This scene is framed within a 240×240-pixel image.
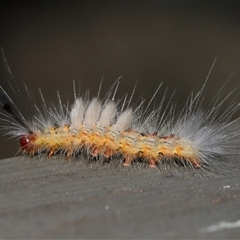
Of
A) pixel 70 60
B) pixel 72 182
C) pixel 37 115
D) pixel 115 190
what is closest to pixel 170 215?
pixel 115 190

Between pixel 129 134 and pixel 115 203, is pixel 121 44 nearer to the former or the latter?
pixel 129 134

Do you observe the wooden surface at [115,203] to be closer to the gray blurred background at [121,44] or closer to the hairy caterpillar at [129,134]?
the hairy caterpillar at [129,134]

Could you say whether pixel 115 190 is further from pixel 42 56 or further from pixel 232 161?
pixel 42 56

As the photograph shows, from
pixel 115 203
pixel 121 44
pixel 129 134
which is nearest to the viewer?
pixel 115 203

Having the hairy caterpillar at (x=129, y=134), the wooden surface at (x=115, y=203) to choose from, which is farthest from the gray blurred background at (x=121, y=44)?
the wooden surface at (x=115, y=203)

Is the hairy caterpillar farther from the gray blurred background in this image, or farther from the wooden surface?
the gray blurred background

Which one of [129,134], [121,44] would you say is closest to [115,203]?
[129,134]
